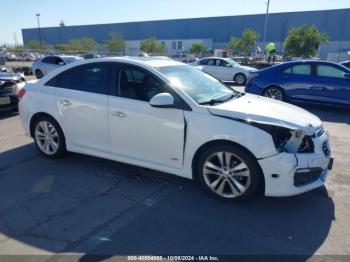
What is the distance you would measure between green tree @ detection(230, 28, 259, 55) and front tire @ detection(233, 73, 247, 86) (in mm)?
36226

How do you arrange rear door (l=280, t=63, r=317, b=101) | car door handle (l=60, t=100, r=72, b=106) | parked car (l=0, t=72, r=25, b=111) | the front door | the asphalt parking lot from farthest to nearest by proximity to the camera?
1. rear door (l=280, t=63, r=317, b=101)
2. parked car (l=0, t=72, r=25, b=111)
3. car door handle (l=60, t=100, r=72, b=106)
4. the front door
5. the asphalt parking lot

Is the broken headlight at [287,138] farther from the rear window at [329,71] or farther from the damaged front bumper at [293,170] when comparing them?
the rear window at [329,71]

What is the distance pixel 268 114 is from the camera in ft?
12.1

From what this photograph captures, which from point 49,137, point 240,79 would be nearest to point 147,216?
point 49,137

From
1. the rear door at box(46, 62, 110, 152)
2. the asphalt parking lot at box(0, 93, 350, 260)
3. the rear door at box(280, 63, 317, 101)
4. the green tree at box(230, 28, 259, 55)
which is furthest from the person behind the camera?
the green tree at box(230, 28, 259, 55)

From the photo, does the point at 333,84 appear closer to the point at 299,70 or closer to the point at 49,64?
the point at 299,70

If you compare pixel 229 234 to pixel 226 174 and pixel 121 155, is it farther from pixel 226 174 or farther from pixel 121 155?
pixel 121 155

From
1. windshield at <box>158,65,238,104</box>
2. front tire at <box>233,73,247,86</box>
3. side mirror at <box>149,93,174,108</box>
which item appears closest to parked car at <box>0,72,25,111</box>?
windshield at <box>158,65,238,104</box>

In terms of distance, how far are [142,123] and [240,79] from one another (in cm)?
1311

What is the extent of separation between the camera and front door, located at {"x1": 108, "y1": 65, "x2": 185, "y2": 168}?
386 cm

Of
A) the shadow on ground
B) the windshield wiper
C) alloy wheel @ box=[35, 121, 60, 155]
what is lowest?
the shadow on ground

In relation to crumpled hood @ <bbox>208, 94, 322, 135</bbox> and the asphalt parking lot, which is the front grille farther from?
the asphalt parking lot

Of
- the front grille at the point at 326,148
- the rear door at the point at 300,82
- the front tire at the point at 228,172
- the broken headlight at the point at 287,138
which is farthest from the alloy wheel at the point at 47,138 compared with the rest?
the rear door at the point at 300,82

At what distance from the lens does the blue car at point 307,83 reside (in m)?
8.83
